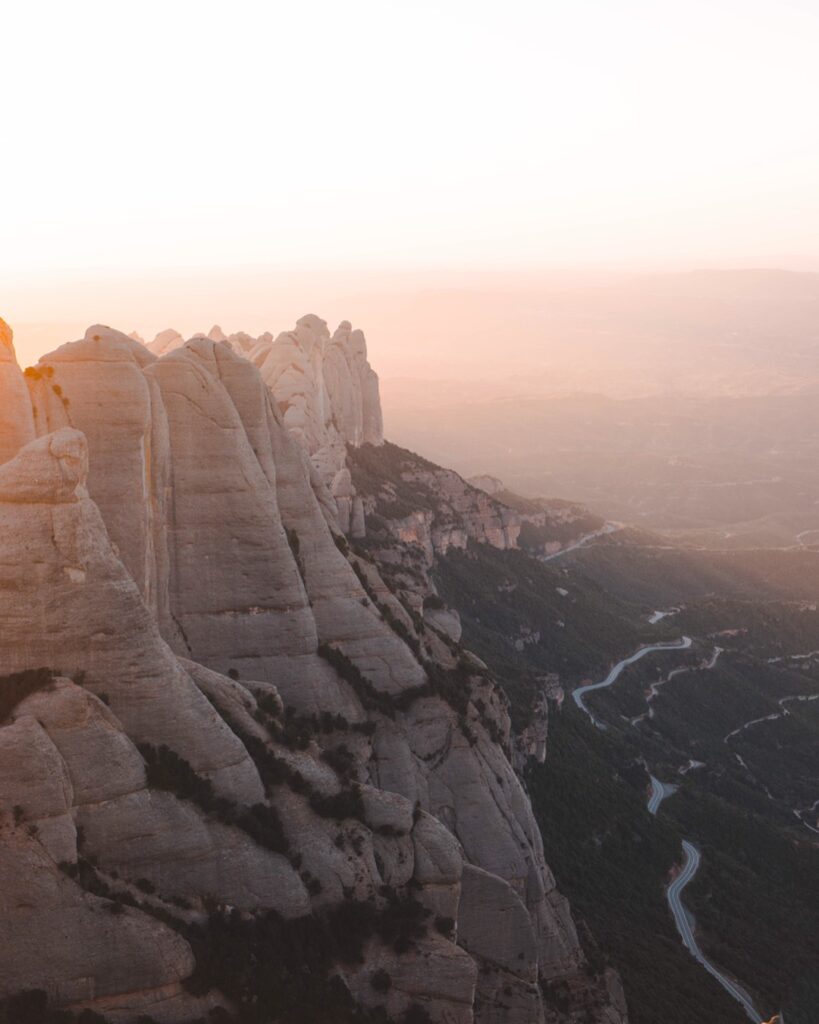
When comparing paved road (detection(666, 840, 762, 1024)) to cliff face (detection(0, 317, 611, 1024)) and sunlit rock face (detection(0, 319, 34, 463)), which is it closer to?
cliff face (detection(0, 317, 611, 1024))

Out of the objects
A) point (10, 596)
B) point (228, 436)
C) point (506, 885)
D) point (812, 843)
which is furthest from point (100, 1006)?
point (812, 843)

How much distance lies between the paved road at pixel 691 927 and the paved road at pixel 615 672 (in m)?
20.3

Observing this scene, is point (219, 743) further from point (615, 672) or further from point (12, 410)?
point (615, 672)

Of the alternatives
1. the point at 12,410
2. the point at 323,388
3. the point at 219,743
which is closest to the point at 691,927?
the point at 219,743

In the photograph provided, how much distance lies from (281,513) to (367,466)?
65390mm

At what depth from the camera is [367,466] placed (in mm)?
108562

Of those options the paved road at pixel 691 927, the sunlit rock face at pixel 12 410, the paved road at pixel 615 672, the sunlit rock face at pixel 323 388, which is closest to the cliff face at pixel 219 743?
the sunlit rock face at pixel 12 410

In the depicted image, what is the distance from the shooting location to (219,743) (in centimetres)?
3041

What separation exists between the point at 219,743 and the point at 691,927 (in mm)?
44732

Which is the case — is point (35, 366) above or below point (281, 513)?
above

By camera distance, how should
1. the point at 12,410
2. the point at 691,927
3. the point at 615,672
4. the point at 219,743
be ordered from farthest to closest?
the point at 615,672
the point at 691,927
the point at 12,410
the point at 219,743

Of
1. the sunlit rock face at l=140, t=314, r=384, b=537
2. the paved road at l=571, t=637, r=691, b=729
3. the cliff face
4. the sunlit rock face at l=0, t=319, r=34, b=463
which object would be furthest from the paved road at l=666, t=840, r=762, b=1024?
the sunlit rock face at l=0, t=319, r=34, b=463

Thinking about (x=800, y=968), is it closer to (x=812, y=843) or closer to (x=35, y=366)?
(x=812, y=843)

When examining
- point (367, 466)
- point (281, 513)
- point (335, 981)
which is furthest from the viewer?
point (367, 466)
